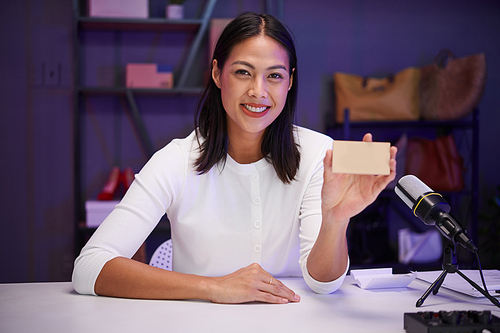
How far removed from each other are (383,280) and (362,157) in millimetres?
377

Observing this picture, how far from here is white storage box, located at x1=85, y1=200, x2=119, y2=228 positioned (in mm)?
2693

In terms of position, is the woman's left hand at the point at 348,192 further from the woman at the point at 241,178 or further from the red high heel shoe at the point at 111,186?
the red high heel shoe at the point at 111,186

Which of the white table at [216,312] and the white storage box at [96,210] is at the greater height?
the white table at [216,312]

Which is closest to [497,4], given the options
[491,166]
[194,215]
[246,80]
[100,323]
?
[491,166]

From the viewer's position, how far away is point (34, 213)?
2.99 m

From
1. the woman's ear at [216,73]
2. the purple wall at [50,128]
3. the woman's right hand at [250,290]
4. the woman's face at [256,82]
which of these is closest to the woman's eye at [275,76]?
the woman's face at [256,82]

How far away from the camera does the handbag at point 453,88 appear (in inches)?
110

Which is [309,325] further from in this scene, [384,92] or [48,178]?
[48,178]

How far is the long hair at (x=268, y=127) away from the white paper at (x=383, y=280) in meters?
0.41

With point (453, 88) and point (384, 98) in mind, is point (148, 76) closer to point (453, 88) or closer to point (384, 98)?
point (384, 98)

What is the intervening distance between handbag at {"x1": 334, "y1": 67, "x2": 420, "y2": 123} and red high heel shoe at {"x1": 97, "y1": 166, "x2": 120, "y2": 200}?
1588 mm

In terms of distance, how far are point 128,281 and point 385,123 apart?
2.47 metres

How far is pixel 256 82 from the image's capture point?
1.29m

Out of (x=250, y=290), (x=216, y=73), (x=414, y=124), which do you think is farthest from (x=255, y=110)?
(x=414, y=124)
